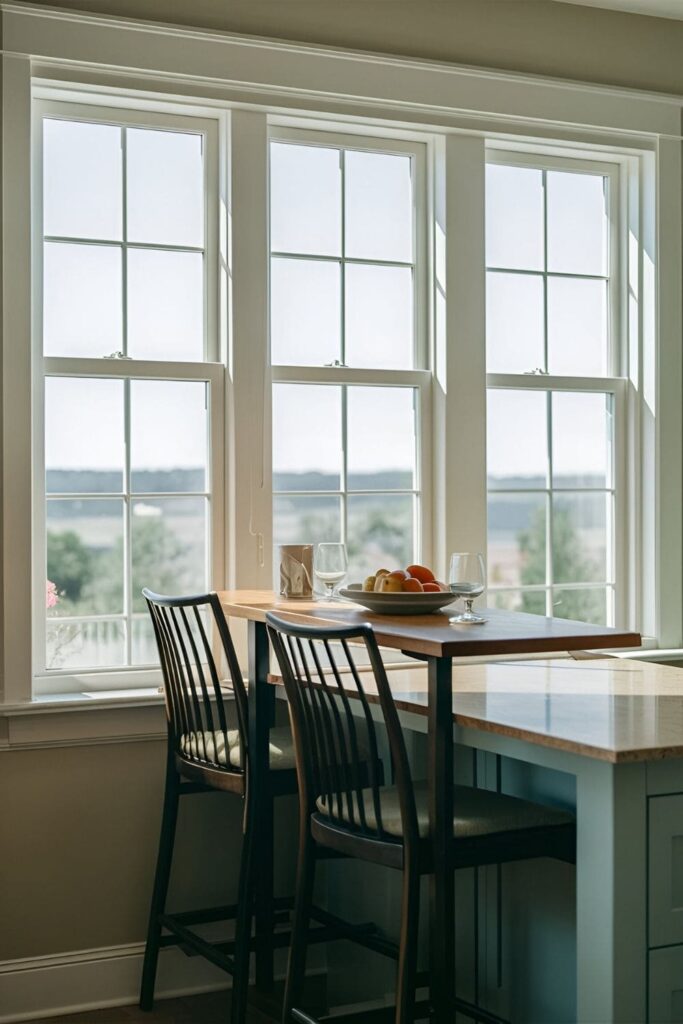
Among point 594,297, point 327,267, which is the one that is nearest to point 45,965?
point 327,267

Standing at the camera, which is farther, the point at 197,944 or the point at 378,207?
the point at 378,207

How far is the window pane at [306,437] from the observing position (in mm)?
3623

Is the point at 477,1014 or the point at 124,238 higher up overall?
the point at 124,238

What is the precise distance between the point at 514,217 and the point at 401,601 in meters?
1.84

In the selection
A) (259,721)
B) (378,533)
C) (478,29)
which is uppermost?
(478,29)

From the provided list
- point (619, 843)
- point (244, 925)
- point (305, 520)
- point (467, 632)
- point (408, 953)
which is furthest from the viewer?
point (305, 520)

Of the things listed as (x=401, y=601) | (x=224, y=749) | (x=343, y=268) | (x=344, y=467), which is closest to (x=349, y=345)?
(x=343, y=268)

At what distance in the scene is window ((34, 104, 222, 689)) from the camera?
3.38 meters

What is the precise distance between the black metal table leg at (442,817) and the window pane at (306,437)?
4.73 feet

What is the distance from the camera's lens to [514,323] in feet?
13.0

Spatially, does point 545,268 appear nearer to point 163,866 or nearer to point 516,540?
point 516,540

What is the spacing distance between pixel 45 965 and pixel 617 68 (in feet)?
11.1

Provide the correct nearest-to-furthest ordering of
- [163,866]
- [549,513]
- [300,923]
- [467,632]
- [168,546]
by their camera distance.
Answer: [467,632] < [300,923] < [163,866] < [168,546] < [549,513]

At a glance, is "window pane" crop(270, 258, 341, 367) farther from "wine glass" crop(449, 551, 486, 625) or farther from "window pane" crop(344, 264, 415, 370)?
"wine glass" crop(449, 551, 486, 625)
